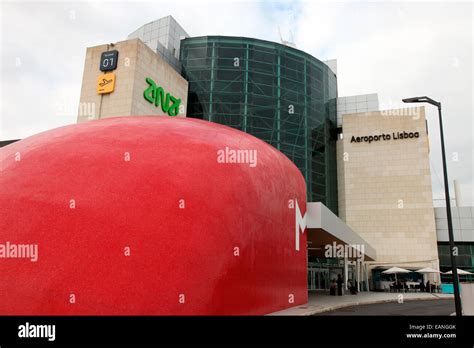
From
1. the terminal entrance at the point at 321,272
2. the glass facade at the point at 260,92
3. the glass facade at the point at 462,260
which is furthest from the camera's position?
the glass facade at the point at 462,260

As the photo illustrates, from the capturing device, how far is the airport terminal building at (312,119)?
2830 cm

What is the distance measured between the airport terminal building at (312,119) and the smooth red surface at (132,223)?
1728cm

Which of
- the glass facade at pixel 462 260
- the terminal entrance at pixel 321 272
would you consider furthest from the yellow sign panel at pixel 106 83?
the glass facade at pixel 462 260

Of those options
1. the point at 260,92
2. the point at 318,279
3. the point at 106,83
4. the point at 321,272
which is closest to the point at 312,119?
the point at 260,92

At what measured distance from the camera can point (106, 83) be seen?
2706 centimetres

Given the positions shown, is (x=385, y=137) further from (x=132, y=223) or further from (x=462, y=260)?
(x=132, y=223)

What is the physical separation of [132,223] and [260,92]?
1092 inches

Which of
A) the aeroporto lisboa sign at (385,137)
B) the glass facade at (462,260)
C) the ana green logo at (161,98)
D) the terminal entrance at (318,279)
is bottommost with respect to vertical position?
the terminal entrance at (318,279)

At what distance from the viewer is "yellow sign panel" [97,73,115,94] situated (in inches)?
1055

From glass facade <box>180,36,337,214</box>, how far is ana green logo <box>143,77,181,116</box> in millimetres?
4183

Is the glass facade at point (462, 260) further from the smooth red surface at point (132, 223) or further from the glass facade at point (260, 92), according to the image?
the smooth red surface at point (132, 223)

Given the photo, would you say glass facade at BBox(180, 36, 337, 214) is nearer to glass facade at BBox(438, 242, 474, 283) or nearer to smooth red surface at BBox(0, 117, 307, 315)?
glass facade at BBox(438, 242, 474, 283)

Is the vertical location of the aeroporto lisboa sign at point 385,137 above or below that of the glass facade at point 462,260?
above

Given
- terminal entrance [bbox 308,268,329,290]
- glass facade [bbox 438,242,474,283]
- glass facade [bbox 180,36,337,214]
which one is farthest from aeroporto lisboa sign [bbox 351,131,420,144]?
terminal entrance [bbox 308,268,329,290]
